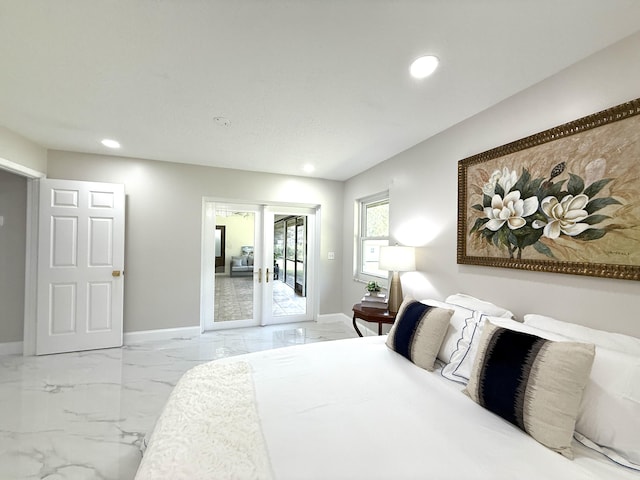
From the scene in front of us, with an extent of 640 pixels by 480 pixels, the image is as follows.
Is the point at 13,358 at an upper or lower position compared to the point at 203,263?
lower

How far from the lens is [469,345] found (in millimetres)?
1577

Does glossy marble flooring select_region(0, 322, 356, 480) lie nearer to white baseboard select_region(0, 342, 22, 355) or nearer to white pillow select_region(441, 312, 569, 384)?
white baseboard select_region(0, 342, 22, 355)

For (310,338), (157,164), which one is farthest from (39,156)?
(310,338)

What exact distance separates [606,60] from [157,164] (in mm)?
4248

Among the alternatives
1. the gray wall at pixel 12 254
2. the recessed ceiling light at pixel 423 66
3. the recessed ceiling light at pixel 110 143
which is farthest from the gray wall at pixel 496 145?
the gray wall at pixel 12 254

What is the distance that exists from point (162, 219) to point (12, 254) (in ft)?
5.14

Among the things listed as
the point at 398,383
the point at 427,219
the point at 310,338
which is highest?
the point at 427,219

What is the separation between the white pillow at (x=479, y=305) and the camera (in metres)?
1.81

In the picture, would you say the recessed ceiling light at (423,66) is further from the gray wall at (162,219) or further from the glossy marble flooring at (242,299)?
the glossy marble flooring at (242,299)

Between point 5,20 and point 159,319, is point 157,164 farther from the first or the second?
point 5,20

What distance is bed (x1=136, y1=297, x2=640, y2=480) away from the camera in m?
0.91

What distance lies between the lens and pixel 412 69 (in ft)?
5.31

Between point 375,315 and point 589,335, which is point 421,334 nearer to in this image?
point 589,335

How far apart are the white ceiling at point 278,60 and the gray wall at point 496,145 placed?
0.11 metres
